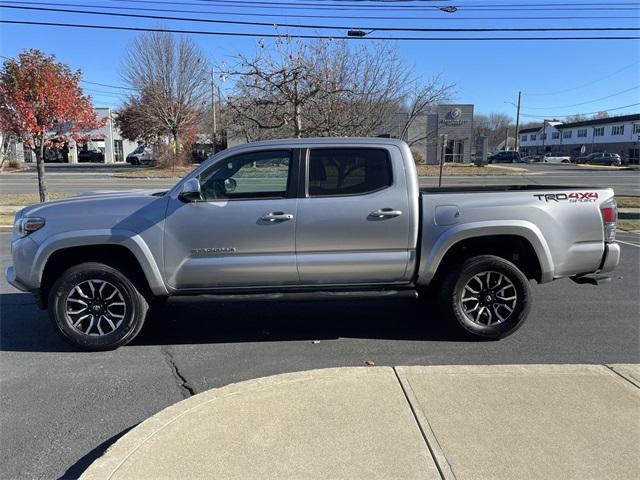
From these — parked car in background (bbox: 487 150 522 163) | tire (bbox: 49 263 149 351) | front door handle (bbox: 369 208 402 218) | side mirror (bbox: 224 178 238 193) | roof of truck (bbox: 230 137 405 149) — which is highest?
parked car in background (bbox: 487 150 522 163)

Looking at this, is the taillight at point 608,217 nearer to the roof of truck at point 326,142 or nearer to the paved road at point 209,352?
the paved road at point 209,352

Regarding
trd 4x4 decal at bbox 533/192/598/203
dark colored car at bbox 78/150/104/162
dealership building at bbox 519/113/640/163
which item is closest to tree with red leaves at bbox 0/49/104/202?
trd 4x4 decal at bbox 533/192/598/203

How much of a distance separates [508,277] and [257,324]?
2.60 metres

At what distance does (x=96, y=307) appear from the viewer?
484 centimetres

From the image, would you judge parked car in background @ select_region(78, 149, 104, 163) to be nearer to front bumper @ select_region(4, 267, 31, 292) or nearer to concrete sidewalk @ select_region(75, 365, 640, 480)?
front bumper @ select_region(4, 267, 31, 292)

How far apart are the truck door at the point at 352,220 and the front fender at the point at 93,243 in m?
1.37

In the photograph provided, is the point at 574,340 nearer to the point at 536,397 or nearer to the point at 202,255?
the point at 536,397

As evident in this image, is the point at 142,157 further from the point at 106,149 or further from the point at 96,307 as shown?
the point at 96,307

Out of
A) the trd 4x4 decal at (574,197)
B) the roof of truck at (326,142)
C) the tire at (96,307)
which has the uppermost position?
the roof of truck at (326,142)

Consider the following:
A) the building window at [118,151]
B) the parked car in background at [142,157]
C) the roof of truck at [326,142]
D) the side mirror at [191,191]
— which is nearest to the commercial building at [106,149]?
the building window at [118,151]

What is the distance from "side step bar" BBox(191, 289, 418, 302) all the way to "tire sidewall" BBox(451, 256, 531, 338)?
1.51ft

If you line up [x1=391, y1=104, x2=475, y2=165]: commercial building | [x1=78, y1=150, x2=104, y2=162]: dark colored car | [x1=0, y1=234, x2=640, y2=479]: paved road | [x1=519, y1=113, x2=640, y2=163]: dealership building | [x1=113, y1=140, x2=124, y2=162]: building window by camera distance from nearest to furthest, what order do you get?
[x1=0, y1=234, x2=640, y2=479]: paved road, [x1=391, y1=104, x2=475, y2=165]: commercial building, [x1=78, y1=150, x2=104, y2=162]: dark colored car, [x1=113, y1=140, x2=124, y2=162]: building window, [x1=519, y1=113, x2=640, y2=163]: dealership building

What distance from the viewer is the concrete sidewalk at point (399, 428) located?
2.89 metres

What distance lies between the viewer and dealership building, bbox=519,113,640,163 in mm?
79188
